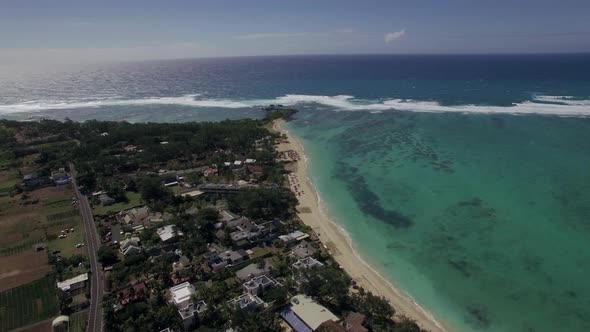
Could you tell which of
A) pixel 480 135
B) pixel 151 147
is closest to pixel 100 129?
pixel 151 147

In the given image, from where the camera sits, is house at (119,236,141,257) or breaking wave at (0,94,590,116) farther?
breaking wave at (0,94,590,116)

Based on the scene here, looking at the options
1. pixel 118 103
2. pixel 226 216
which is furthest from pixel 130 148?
pixel 118 103

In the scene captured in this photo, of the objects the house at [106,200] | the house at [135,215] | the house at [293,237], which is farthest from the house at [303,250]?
the house at [106,200]

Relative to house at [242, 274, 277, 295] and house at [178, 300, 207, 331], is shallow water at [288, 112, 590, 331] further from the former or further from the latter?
Answer: house at [178, 300, 207, 331]

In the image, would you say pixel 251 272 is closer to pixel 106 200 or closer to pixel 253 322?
pixel 253 322

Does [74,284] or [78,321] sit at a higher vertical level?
[74,284]

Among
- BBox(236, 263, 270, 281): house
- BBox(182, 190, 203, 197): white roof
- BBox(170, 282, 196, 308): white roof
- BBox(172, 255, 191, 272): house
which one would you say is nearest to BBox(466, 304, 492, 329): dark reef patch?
BBox(236, 263, 270, 281): house

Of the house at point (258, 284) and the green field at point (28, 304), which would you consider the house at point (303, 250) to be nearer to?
the house at point (258, 284)

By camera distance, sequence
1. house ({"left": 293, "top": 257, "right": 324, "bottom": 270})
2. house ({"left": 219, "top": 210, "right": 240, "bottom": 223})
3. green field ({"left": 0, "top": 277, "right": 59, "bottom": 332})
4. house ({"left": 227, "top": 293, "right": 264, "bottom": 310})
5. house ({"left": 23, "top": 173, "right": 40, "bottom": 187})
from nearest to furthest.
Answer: house ({"left": 227, "top": 293, "right": 264, "bottom": 310}) → green field ({"left": 0, "top": 277, "right": 59, "bottom": 332}) → house ({"left": 293, "top": 257, "right": 324, "bottom": 270}) → house ({"left": 219, "top": 210, "right": 240, "bottom": 223}) → house ({"left": 23, "top": 173, "right": 40, "bottom": 187})
